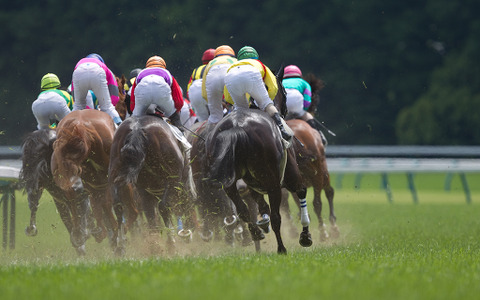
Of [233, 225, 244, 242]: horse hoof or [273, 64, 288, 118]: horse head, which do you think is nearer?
[273, 64, 288, 118]: horse head

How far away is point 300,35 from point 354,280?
27646mm

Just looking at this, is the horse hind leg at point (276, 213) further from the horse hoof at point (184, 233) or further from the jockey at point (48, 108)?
the jockey at point (48, 108)

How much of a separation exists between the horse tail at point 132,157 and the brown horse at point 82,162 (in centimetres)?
72

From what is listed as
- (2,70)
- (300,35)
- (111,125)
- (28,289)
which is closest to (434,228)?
(111,125)

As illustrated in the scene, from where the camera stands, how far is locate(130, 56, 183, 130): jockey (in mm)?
10727

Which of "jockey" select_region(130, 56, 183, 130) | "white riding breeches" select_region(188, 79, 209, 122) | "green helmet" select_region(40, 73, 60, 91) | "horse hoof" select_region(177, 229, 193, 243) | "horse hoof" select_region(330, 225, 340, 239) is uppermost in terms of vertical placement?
"jockey" select_region(130, 56, 183, 130)

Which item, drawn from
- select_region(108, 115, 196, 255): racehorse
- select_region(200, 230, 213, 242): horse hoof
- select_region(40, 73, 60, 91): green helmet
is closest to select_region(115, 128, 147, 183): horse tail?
select_region(108, 115, 196, 255): racehorse

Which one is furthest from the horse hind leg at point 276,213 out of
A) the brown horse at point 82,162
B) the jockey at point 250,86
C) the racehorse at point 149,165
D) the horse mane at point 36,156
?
the horse mane at point 36,156

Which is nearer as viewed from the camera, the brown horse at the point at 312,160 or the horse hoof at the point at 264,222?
the horse hoof at the point at 264,222

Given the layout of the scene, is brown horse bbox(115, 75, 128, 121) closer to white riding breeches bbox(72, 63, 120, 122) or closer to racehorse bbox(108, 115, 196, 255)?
white riding breeches bbox(72, 63, 120, 122)

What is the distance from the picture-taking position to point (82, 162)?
10.9m

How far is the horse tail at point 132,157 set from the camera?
9.88 meters

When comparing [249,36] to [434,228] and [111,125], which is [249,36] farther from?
[111,125]

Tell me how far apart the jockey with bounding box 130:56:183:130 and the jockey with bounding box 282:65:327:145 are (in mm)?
2640
